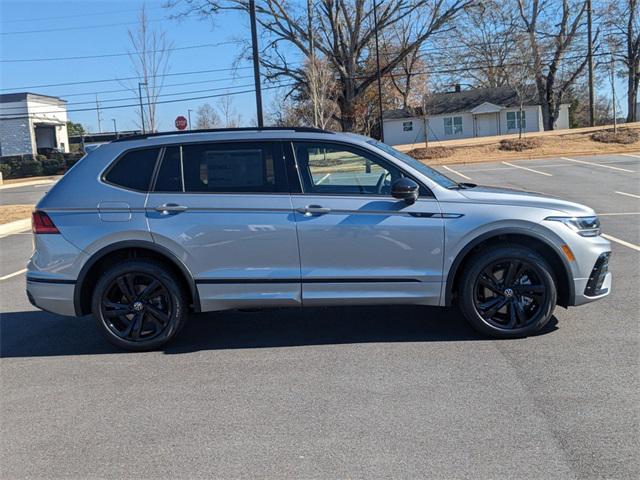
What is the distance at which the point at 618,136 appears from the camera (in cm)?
3441

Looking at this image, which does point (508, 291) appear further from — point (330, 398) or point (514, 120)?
point (514, 120)

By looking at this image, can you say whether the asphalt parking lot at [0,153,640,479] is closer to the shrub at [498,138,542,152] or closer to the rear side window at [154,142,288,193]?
the rear side window at [154,142,288,193]

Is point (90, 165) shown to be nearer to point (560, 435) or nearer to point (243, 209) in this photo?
point (243, 209)

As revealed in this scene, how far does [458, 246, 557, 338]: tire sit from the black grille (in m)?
0.30

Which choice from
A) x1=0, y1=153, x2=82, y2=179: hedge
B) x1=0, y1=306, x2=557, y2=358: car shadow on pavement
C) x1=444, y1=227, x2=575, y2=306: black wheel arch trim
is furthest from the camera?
x1=0, y1=153, x2=82, y2=179: hedge

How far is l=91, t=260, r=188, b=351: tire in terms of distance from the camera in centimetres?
517

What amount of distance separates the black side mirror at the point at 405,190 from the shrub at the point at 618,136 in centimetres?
3214

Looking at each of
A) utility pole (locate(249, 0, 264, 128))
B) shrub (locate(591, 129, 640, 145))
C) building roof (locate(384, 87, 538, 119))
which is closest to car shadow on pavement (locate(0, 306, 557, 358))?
utility pole (locate(249, 0, 264, 128))

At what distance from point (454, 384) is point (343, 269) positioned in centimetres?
134

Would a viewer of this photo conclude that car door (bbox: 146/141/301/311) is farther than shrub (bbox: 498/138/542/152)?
No

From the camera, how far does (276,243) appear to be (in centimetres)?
505

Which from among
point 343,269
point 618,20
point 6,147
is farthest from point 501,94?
point 343,269

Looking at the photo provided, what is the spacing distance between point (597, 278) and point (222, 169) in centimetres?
329

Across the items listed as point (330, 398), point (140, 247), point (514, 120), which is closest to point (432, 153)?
point (514, 120)
